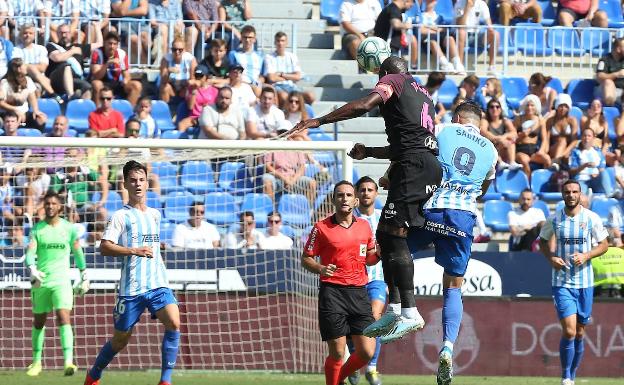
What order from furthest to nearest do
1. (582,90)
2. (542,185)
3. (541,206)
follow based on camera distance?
(582,90)
(542,185)
(541,206)

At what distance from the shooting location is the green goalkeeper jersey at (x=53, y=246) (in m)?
15.4

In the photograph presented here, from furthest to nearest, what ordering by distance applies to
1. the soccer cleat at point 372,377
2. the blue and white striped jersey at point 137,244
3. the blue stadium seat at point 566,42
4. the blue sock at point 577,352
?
the blue stadium seat at point 566,42, the blue sock at point 577,352, the soccer cleat at point 372,377, the blue and white striped jersey at point 137,244

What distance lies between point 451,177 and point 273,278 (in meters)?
5.75

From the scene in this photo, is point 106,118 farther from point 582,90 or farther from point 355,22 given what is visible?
point 582,90

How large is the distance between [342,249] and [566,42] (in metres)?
11.2

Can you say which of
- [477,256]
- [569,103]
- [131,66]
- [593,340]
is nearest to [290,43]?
[131,66]

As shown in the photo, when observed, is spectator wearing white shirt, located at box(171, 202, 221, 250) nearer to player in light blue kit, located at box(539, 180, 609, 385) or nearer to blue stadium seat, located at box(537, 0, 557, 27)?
player in light blue kit, located at box(539, 180, 609, 385)

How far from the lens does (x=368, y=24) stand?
70.8ft

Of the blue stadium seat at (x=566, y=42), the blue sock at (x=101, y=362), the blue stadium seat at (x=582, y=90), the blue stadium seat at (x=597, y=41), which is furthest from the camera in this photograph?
the blue stadium seat at (x=597, y=41)

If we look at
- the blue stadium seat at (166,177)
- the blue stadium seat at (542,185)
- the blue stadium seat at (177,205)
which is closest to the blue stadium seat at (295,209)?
the blue stadium seat at (177,205)

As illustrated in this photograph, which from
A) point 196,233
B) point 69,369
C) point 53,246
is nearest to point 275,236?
point 196,233

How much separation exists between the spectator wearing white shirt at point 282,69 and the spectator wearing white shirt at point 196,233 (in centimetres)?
416

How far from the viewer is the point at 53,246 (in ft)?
50.6

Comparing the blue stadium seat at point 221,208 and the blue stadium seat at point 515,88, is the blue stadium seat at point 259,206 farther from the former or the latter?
the blue stadium seat at point 515,88
